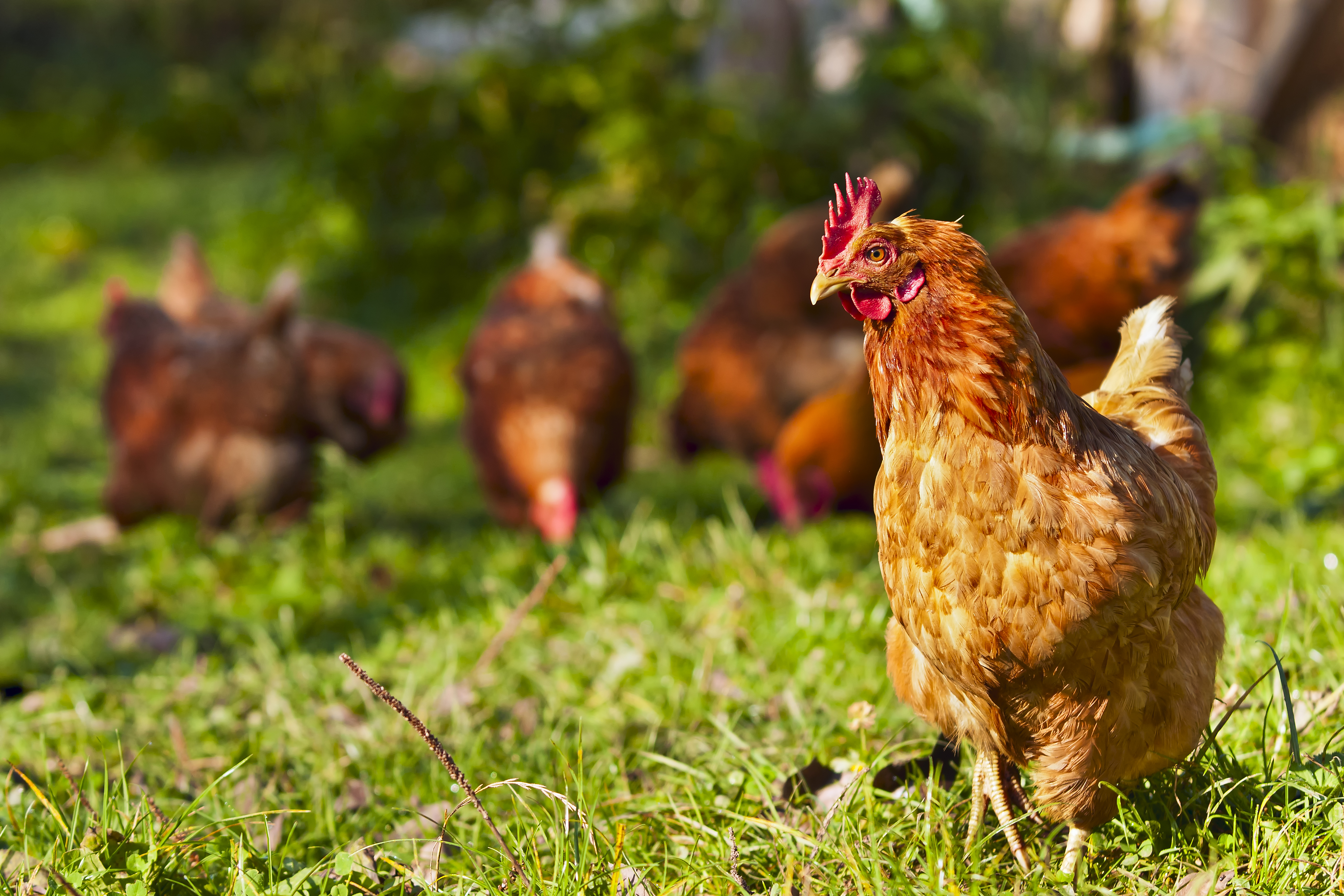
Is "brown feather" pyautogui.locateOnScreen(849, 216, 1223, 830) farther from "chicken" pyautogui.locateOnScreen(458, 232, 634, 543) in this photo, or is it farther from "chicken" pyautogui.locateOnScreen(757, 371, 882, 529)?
"chicken" pyautogui.locateOnScreen(458, 232, 634, 543)

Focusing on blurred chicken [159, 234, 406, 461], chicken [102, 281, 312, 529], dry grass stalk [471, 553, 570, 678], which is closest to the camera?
dry grass stalk [471, 553, 570, 678]

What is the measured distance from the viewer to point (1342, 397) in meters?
4.30

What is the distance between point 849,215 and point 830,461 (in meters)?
2.52

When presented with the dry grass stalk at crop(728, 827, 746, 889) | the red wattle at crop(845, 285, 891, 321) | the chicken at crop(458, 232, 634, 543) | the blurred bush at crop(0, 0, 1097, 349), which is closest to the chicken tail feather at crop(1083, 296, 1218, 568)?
the red wattle at crop(845, 285, 891, 321)

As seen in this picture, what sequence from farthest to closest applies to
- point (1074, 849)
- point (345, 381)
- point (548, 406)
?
point (345, 381) < point (548, 406) < point (1074, 849)

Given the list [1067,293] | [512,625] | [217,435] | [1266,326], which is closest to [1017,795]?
[512,625]

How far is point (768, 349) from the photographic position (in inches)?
207

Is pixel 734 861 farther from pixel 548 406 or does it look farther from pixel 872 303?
pixel 548 406

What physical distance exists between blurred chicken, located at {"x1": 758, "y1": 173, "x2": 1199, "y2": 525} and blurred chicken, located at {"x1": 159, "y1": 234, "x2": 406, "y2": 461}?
218 centimetres

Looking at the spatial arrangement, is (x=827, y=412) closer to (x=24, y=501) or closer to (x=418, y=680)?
(x=418, y=680)

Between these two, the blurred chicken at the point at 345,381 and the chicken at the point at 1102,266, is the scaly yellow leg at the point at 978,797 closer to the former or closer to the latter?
the chicken at the point at 1102,266

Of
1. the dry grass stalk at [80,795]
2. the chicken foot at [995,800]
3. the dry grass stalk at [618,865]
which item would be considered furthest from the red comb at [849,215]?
the dry grass stalk at [80,795]

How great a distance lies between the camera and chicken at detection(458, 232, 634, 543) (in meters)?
4.44

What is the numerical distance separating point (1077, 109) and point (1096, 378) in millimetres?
3425
